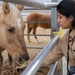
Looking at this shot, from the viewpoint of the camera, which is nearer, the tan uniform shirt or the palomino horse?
the tan uniform shirt

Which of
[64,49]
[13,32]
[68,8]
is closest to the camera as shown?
[68,8]

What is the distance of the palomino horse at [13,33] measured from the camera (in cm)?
226

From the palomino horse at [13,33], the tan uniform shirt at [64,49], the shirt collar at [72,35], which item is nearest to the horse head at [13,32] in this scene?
the palomino horse at [13,33]

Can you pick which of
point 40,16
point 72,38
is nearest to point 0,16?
point 72,38

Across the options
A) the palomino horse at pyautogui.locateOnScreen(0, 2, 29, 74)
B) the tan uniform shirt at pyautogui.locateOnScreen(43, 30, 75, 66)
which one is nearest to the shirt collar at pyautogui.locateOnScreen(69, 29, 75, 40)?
the tan uniform shirt at pyautogui.locateOnScreen(43, 30, 75, 66)

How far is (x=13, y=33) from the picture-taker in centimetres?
232

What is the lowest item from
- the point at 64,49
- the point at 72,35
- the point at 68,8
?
the point at 64,49

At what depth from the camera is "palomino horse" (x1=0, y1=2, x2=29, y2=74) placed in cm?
226

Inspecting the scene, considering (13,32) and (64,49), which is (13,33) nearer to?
(13,32)

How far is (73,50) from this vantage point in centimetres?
135

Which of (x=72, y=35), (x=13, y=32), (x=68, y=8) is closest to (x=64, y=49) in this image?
(x=72, y=35)

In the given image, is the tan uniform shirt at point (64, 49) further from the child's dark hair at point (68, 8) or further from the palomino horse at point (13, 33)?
the palomino horse at point (13, 33)

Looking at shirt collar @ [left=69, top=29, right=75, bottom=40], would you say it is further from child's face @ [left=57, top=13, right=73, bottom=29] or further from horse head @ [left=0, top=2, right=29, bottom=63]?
horse head @ [left=0, top=2, right=29, bottom=63]

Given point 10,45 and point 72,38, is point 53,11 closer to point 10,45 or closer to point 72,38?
point 10,45
